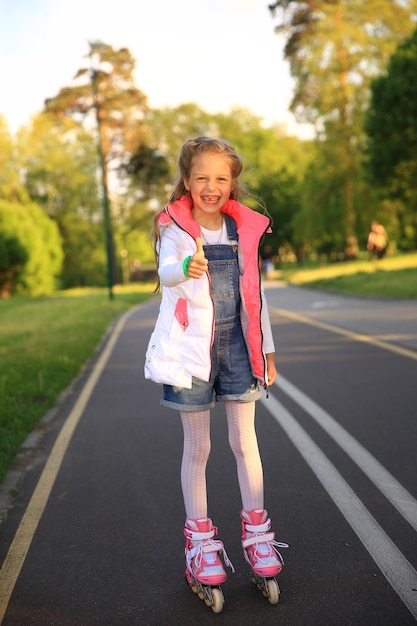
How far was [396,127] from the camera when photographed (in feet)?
105

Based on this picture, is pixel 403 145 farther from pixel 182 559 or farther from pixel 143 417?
pixel 182 559

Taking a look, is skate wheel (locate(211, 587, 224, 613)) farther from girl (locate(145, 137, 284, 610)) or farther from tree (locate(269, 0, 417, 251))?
tree (locate(269, 0, 417, 251))

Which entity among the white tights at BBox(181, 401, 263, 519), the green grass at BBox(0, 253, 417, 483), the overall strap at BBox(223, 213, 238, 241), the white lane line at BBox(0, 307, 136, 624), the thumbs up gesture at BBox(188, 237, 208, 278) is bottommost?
the green grass at BBox(0, 253, 417, 483)

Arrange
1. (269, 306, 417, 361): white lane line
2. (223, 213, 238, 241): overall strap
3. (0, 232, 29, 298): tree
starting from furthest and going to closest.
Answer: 1. (0, 232, 29, 298): tree
2. (269, 306, 417, 361): white lane line
3. (223, 213, 238, 241): overall strap

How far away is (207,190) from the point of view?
10.4 feet

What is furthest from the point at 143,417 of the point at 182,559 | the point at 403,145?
the point at 403,145

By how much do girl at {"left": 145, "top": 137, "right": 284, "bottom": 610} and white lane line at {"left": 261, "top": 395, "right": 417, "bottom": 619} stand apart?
1.76ft

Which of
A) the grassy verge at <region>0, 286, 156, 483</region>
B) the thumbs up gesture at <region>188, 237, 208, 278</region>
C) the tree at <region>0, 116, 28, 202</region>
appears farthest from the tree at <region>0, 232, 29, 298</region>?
the thumbs up gesture at <region>188, 237, 208, 278</region>

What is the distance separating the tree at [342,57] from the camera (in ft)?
119

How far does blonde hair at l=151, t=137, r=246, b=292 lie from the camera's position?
10.5ft

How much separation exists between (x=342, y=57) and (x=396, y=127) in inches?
300

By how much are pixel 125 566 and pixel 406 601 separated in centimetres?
135

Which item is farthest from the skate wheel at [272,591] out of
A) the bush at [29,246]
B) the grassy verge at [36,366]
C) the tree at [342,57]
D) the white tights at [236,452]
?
the bush at [29,246]

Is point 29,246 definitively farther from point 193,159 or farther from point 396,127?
point 193,159
